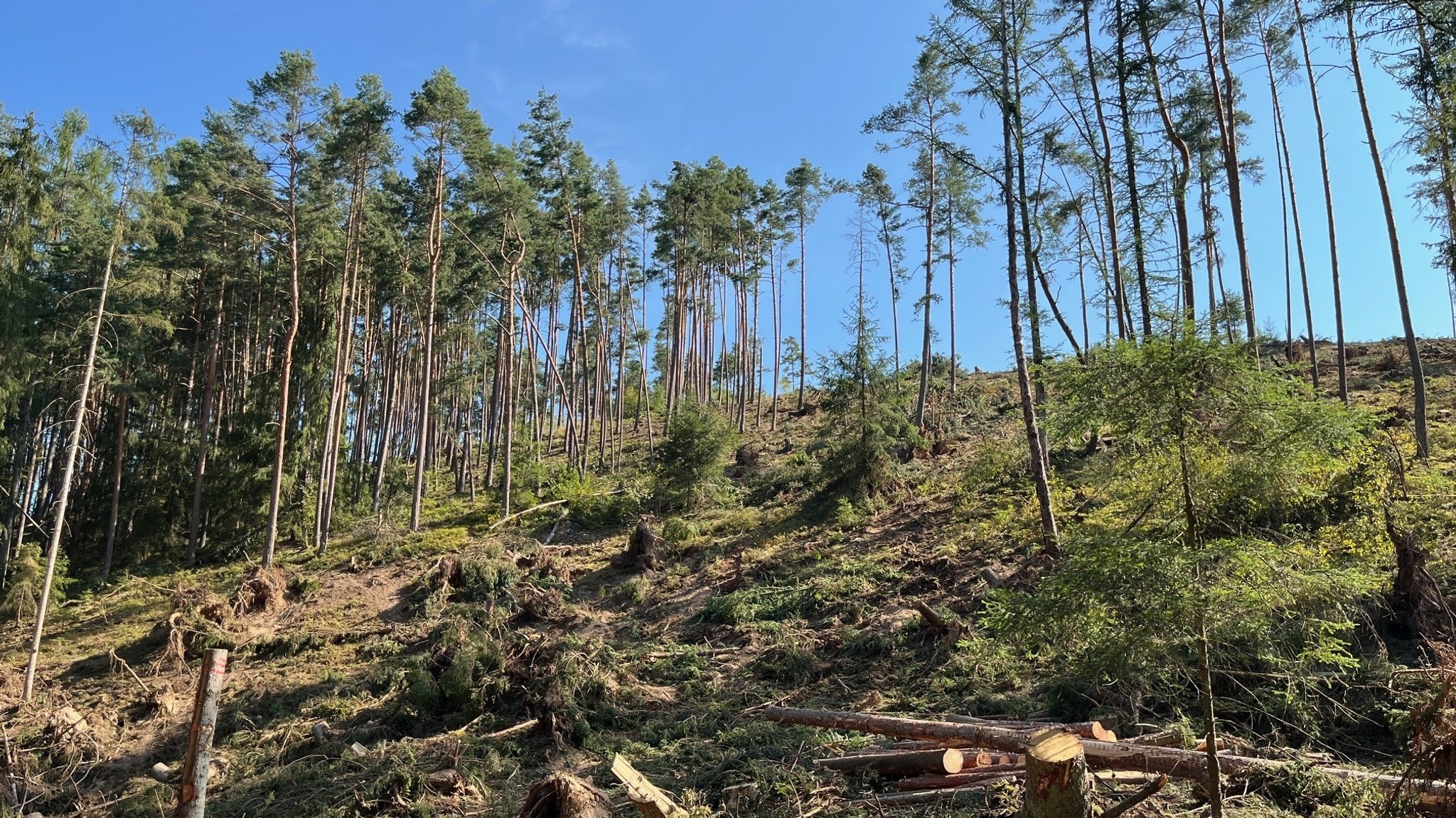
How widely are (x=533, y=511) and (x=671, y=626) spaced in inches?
432

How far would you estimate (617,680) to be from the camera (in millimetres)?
12312

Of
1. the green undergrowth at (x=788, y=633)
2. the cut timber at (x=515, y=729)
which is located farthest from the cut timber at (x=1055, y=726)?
the cut timber at (x=515, y=729)

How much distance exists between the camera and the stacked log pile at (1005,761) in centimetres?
581

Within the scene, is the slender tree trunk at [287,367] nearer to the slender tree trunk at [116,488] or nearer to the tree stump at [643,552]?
the slender tree trunk at [116,488]

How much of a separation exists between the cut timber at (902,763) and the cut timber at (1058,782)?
7.45 feet

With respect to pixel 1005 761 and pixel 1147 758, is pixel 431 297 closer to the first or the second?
pixel 1005 761

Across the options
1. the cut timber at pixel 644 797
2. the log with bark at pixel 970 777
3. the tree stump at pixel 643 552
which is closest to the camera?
the cut timber at pixel 644 797

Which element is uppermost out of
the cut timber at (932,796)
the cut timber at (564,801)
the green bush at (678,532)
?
the green bush at (678,532)

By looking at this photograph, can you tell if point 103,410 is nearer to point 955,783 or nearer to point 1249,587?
point 955,783

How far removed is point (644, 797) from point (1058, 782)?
329 cm

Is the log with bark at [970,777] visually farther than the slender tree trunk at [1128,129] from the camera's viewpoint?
No

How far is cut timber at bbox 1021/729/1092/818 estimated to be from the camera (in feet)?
15.9

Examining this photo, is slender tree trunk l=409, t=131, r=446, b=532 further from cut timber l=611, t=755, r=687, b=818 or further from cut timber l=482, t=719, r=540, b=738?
cut timber l=611, t=755, r=687, b=818

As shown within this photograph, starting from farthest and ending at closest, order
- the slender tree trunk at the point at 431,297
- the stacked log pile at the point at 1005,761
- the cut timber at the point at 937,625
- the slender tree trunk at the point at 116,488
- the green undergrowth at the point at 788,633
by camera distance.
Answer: the slender tree trunk at the point at 116,488 < the slender tree trunk at the point at 431,297 < the cut timber at the point at 937,625 < the stacked log pile at the point at 1005,761 < the green undergrowth at the point at 788,633
